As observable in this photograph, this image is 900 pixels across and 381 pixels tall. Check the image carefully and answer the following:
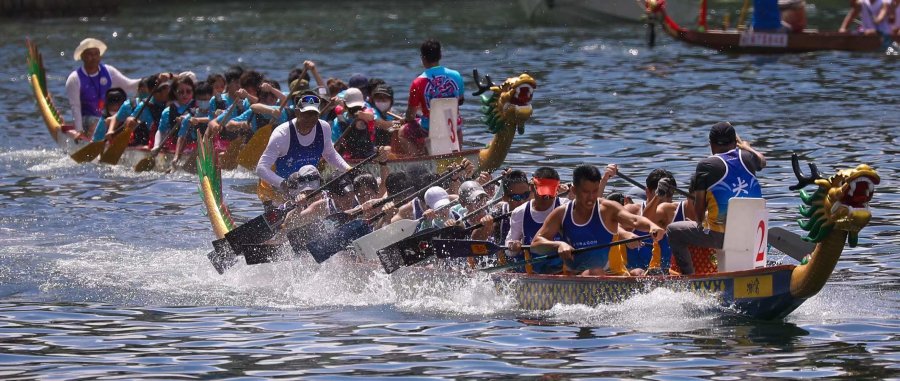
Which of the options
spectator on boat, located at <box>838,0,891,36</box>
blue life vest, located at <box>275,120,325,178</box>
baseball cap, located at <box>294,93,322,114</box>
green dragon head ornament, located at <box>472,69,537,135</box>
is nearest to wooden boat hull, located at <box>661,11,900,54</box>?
spectator on boat, located at <box>838,0,891,36</box>

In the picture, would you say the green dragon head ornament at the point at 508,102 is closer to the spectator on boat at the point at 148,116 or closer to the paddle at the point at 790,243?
the paddle at the point at 790,243

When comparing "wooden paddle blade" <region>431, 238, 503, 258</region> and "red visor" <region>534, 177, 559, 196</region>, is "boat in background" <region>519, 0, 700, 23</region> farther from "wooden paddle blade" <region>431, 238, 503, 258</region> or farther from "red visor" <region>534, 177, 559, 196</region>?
"red visor" <region>534, 177, 559, 196</region>

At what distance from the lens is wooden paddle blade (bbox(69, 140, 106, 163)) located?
78.2 feet

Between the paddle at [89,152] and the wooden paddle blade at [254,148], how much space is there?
311cm

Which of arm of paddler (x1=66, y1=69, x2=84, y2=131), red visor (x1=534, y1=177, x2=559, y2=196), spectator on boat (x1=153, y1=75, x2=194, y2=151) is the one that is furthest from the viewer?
arm of paddler (x1=66, y1=69, x2=84, y2=131)

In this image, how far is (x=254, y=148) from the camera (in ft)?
70.2

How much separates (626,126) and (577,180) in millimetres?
13846

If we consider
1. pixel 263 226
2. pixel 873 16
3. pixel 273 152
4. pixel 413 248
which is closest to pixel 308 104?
pixel 273 152

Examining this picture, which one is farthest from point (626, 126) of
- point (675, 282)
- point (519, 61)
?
point (675, 282)

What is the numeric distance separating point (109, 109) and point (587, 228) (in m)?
13.0

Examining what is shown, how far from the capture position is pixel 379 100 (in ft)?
67.6

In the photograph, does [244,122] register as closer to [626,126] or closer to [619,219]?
[626,126]

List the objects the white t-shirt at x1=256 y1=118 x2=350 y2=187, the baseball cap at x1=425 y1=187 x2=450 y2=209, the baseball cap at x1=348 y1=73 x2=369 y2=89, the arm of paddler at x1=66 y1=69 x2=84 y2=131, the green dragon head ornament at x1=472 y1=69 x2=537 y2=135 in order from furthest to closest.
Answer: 1. the arm of paddler at x1=66 y1=69 x2=84 y2=131
2. the baseball cap at x1=348 y1=73 x2=369 y2=89
3. the green dragon head ornament at x1=472 y1=69 x2=537 y2=135
4. the white t-shirt at x1=256 y1=118 x2=350 y2=187
5. the baseball cap at x1=425 y1=187 x2=450 y2=209

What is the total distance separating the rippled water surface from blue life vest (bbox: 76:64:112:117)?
1080 mm
